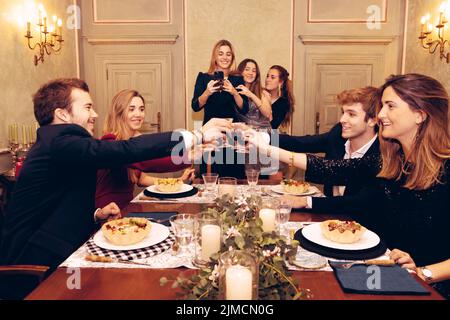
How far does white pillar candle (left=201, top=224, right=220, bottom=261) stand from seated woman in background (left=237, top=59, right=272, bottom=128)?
2.84 metres

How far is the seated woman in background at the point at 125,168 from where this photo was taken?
2541mm

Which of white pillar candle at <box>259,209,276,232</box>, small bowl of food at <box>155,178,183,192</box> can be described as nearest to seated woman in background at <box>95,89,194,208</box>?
small bowl of food at <box>155,178,183,192</box>

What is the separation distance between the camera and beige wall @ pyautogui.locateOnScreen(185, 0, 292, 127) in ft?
17.3

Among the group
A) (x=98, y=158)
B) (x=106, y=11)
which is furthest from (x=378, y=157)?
(x=106, y=11)

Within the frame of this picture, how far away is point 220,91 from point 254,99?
14.0 inches

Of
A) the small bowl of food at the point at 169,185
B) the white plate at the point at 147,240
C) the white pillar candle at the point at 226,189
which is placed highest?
the white pillar candle at the point at 226,189

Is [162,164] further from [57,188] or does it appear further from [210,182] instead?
[57,188]

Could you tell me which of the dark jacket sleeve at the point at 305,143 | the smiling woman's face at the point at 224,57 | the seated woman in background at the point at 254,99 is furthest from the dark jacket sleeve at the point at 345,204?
the smiling woman's face at the point at 224,57

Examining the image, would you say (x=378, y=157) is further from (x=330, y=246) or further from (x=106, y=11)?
(x=106, y=11)

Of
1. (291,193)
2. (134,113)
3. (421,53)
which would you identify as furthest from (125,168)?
(421,53)

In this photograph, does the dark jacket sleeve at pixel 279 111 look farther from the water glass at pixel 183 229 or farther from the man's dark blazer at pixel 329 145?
the water glass at pixel 183 229

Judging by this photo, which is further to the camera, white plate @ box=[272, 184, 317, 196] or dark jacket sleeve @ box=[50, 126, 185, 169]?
white plate @ box=[272, 184, 317, 196]

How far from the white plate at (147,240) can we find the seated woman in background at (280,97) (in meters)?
2.88

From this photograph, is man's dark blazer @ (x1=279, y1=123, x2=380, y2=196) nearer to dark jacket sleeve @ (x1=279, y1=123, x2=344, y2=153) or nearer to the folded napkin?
dark jacket sleeve @ (x1=279, y1=123, x2=344, y2=153)
